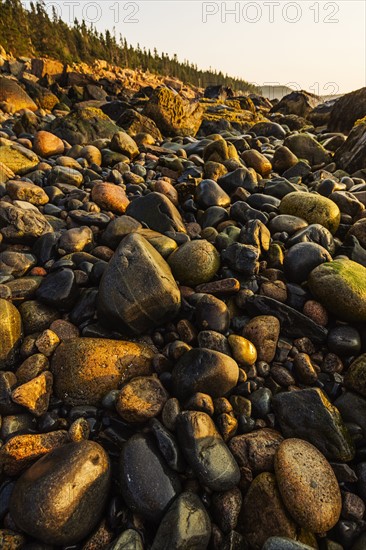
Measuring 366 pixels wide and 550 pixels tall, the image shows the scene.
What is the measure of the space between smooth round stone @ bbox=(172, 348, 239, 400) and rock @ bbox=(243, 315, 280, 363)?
38 cm

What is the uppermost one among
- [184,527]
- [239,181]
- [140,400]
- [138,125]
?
[138,125]

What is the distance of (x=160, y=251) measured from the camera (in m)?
3.70

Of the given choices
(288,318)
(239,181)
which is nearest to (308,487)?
(288,318)

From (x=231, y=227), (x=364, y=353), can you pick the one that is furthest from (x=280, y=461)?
(x=231, y=227)

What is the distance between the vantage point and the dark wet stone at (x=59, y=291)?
3180 mm

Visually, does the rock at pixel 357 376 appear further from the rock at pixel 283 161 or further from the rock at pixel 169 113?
the rock at pixel 169 113

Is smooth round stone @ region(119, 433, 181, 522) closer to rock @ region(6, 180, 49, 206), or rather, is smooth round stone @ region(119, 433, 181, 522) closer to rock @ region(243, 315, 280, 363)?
rock @ region(243, 315, 280, 363)

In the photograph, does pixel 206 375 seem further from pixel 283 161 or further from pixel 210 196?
pixel 283 161

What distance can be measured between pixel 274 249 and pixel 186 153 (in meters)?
4.85

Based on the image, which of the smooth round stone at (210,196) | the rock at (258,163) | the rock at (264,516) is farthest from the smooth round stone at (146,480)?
the rock at (258,163)

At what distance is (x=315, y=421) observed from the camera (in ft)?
7.78

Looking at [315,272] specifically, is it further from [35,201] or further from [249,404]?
[35,201]

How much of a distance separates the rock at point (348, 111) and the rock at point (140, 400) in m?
13.6

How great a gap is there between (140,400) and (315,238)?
2766 millimetres
